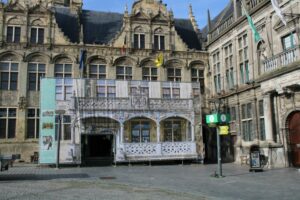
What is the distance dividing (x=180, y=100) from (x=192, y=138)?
9.42 feet

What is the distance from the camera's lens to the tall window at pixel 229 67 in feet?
82.4

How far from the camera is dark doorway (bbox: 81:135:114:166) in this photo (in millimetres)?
24323

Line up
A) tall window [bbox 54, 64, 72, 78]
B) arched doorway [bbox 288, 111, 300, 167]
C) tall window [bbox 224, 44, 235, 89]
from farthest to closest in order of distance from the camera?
tall window [bbox 54, 64, 72, 78], tall window [bbox 224, 44, 235, 89], arched doorway [bbox 288, 111, 300, 167]

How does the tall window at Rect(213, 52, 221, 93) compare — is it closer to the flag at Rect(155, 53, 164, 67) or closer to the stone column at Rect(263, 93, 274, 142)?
the flag at Rect(155, 53, 164, 67)

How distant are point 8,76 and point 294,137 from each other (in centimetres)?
2094

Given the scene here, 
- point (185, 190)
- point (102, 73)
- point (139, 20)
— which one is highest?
point (139, 20)

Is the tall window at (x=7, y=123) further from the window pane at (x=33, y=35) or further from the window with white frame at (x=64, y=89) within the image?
the window pane at (x=33, y=35)

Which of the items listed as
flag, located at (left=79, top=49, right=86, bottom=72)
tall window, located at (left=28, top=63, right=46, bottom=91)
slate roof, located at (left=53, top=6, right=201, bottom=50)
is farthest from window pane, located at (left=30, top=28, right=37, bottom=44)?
flag, located at (left=79, top=49, right=86, bottom=72)

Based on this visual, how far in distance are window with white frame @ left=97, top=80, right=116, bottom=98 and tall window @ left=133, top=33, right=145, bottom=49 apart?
5437 millimetres

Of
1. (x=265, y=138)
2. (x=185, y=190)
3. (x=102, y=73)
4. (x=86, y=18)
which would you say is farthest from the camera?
(x=86, y=18)

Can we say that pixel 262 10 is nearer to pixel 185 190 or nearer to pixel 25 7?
pixel 185 190

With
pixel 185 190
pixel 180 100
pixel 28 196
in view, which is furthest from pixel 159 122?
pixel 28 196

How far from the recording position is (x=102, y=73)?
27125 millimetres

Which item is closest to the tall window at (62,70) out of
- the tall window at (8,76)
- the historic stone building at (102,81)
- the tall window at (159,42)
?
the historic stone building at (102,81)
